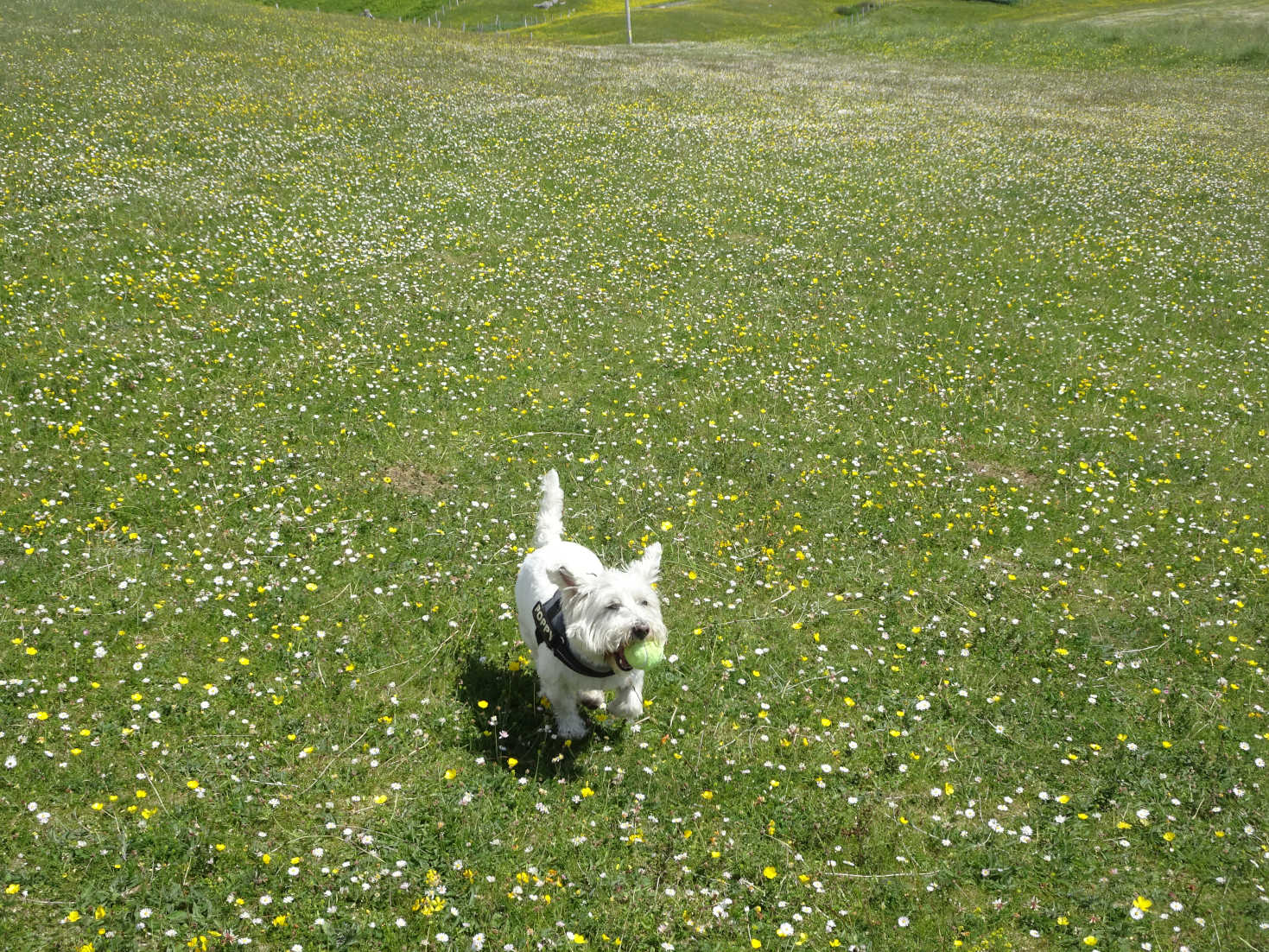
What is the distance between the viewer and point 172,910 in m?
Answer: 5.17

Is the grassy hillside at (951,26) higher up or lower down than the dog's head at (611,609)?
higher up

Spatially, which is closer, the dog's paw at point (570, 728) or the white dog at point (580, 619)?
the white dog at point (580, 619)

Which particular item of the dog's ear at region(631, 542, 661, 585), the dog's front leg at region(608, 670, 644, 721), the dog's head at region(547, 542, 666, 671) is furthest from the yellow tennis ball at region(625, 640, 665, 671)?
the dog's front leg at region(608, 670, 644, 721)

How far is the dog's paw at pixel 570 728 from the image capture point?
267 inches

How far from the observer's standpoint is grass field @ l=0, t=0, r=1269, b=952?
225 inches

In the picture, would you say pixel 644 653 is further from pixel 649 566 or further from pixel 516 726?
pixel 516 726

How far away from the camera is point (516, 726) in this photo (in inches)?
274

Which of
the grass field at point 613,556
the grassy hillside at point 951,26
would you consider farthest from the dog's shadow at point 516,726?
the grassy hillside at point 951,26

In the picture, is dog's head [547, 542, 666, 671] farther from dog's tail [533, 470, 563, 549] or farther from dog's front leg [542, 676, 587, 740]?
dog's tail [533, 470, 563, 549]

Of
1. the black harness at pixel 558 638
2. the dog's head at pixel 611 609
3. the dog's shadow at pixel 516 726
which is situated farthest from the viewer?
the dog's shadow at pixel 516 726

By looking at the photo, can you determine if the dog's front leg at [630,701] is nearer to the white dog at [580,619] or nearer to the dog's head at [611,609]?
the white dog at [580,619]

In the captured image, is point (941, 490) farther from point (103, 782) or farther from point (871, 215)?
point (871, 215)

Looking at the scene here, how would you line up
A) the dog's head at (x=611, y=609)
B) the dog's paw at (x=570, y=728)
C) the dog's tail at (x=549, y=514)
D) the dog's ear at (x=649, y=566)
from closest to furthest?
the dog's head at (x=611, y=609) → the dog's ear at (x=649, y=566) → the dog's paw at (x=570, y=728) → the dog's tail at (x=549, y=514)

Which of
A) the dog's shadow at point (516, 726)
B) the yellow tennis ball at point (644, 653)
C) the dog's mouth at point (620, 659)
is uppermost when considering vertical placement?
the yellow tennis ball at point (644, 653)
